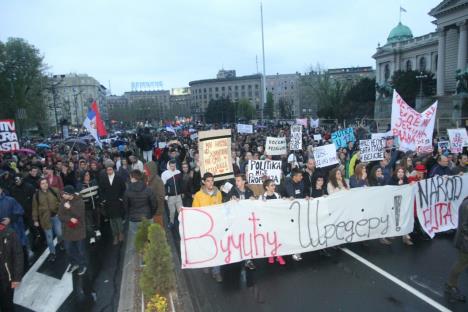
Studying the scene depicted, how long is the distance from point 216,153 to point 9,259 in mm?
4038

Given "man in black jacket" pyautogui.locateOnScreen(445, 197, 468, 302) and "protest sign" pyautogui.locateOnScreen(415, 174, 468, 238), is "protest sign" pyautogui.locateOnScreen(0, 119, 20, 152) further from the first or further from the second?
"man in black jacket" pyautogui.locateOnScreen(445, 197, 468, 302)

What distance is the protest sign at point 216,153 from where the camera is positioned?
7637 millimetres

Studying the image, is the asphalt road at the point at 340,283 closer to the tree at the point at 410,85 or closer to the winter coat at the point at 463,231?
the winter coat at the point at 463,231

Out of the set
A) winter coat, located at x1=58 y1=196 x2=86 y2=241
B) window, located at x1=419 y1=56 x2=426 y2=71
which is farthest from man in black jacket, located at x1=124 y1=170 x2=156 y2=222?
window, located at x1=419 y1=56 x2=426 y2=71

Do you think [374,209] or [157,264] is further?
[374,209]

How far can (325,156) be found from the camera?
10344 mm

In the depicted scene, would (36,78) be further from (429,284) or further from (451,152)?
(429,284)

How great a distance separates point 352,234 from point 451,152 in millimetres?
7606

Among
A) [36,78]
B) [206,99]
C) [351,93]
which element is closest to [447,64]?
[351,93]

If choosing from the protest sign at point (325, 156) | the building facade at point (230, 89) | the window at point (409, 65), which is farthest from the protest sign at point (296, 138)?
the building facade at point (230, 89)

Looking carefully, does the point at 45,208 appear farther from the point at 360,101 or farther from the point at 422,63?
the point at 422,63

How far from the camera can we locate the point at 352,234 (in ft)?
23.6

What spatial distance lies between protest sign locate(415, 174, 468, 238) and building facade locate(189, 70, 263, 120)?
137 metres

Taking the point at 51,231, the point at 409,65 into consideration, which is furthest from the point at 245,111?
the point at 51,231
